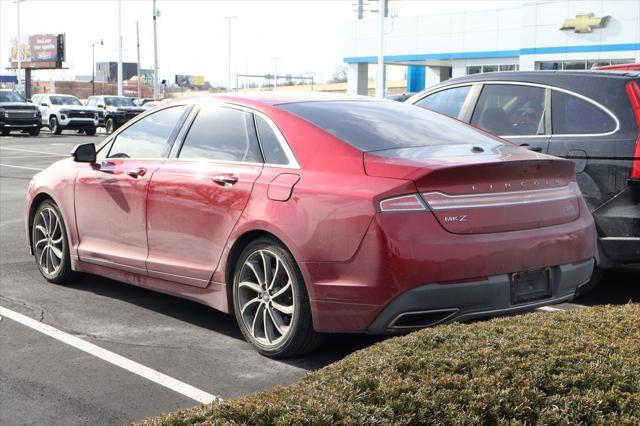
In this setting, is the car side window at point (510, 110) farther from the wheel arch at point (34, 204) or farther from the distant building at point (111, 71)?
the distant building at point (111, 71)

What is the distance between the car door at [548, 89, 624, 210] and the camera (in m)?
6.25

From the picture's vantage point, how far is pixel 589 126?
654 centimetres

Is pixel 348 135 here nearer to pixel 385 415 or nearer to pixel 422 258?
pixel 422 258

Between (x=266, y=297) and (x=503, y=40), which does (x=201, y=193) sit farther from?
(x=503, y=40)

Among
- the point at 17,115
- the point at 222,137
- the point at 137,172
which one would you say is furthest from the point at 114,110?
the point at 222,137

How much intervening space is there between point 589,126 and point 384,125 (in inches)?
76.0

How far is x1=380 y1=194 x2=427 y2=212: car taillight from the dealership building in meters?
32.6

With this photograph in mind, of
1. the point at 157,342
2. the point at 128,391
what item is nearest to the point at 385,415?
the point at 128,391

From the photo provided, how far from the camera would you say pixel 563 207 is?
17.0ft

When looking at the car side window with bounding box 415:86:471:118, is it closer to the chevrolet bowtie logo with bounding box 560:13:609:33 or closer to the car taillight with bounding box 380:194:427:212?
the car taillight with bounding box 380:194:427:212

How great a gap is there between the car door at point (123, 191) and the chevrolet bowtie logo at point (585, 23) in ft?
132

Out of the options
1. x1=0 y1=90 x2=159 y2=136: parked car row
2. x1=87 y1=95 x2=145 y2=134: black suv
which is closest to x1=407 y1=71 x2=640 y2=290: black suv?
x1=0 y1=90 x2=159 y2=136: parked car row

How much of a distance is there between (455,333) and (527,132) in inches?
144

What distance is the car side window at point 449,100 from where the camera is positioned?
767 cm
